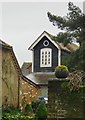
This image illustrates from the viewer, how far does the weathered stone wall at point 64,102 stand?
1584 centimetres

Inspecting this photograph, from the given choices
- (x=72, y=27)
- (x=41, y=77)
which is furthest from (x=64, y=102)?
(x=41, y=77)

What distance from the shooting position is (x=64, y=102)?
642 inches

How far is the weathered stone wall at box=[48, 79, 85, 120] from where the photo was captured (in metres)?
15.8

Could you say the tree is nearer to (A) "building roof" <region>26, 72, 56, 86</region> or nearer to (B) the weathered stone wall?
(B) the weathered stone wall

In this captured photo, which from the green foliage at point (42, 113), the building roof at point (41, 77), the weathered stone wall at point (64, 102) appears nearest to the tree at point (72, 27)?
the green foliage at point (42, 113)

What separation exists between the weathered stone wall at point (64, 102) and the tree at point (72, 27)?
670 centimetres

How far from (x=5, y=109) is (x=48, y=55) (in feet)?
54.1

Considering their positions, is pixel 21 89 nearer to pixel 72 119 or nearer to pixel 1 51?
pixel 1 51

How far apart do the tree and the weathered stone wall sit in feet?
22.0

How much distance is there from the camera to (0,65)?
22312 mm

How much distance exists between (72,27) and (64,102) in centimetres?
1024

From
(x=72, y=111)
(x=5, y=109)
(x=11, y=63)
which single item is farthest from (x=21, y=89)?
(x=72, y=111)

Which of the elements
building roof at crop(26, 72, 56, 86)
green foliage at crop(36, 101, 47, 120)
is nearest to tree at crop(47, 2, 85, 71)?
green foliage at crop(36, 101, 47, 120)

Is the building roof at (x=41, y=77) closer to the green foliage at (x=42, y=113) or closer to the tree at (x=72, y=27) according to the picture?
the tree at (x=72, y=27)
